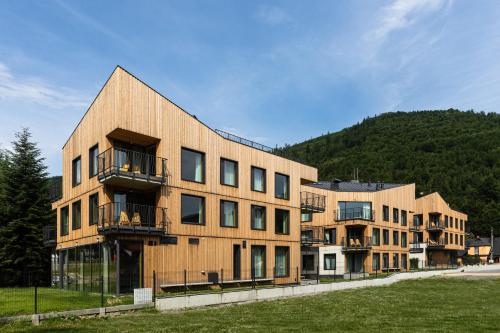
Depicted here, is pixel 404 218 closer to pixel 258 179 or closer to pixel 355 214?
pixel 355 214

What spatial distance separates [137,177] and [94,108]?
6247 millimetres

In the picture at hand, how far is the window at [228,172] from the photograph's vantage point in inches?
1201

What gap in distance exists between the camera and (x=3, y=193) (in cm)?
4362

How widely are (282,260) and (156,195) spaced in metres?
11.8

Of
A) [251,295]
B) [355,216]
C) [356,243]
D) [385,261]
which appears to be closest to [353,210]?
[355,216]

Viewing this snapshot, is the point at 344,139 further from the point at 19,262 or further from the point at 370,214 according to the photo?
the point at 19,262

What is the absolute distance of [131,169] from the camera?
2642 centimetres

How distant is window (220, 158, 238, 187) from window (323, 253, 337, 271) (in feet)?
84.2

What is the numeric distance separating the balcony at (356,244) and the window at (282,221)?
19.0 m

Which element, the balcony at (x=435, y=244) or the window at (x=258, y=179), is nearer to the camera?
the window at (x=258, y=179)

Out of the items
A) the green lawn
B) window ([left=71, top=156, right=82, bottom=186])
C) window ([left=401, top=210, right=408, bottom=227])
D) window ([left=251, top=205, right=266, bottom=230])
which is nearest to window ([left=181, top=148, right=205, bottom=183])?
window ([left=251, top=205, right=266, bottom=230])

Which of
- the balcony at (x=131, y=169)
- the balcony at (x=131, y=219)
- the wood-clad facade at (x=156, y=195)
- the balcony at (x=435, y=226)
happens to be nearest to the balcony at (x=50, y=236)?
the wood-clad facade at (x=156, y=195)

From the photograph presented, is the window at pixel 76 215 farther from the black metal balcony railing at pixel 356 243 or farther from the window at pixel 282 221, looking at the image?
the black metal balcony railing at pixel 356 243

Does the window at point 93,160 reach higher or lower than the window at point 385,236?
higher
